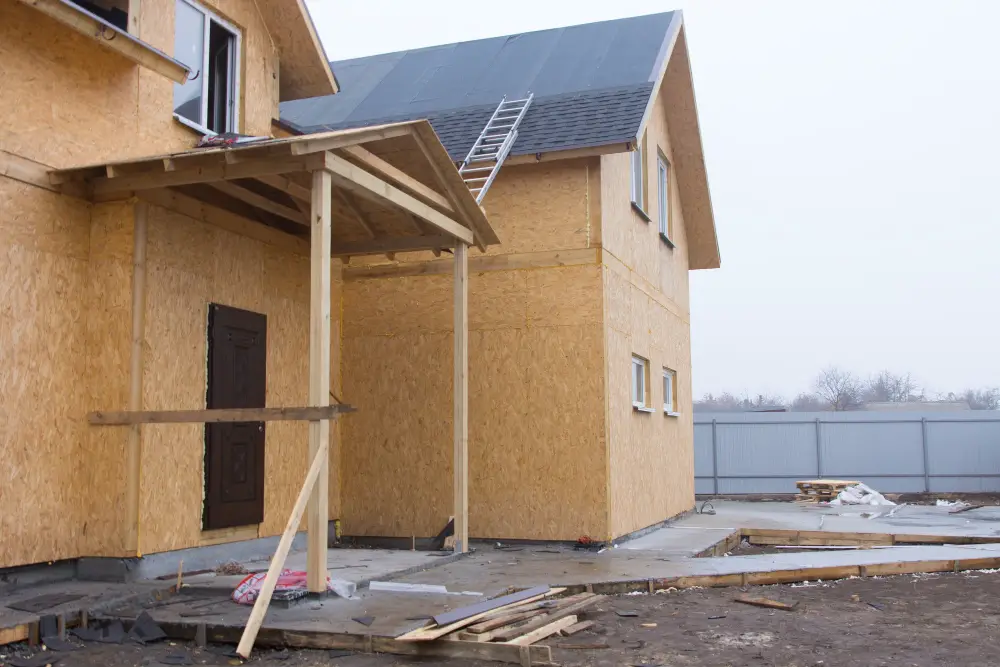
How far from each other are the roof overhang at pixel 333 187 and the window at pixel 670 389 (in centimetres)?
605

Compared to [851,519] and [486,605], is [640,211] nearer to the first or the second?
[851,519]

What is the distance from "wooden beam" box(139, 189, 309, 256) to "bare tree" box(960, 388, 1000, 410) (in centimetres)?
6318

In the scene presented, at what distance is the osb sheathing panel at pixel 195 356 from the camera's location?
858cm

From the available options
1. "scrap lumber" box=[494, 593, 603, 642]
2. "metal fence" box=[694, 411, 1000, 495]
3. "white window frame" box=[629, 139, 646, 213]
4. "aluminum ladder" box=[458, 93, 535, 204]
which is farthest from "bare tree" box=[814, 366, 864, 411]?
"scrap lumber" box=[494, 593, 603, 642]

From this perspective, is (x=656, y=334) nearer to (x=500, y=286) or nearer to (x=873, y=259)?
(x=500, y=286)

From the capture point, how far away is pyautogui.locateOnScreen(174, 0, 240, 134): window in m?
10.1

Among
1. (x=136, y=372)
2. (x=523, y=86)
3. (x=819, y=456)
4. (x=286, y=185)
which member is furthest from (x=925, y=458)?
(x=136, y=372)

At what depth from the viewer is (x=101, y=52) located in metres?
8.68

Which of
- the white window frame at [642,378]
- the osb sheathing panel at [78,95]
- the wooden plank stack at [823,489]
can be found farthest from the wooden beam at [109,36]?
the wooden plank stack at [823,489]

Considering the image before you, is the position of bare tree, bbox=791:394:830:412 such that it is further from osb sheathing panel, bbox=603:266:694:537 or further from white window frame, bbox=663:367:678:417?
white window frame, bbox=663:367:678:417

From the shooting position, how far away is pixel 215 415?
7.66 metres

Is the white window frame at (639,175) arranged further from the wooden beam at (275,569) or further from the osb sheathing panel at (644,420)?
the wooden beam at (275,569)

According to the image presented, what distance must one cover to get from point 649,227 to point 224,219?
7112mm

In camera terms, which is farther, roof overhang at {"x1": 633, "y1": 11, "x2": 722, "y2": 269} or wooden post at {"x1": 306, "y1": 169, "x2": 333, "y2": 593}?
roof overhang at {"x1": 633, "y1": 11, "x2": 722, "y2": 269}
